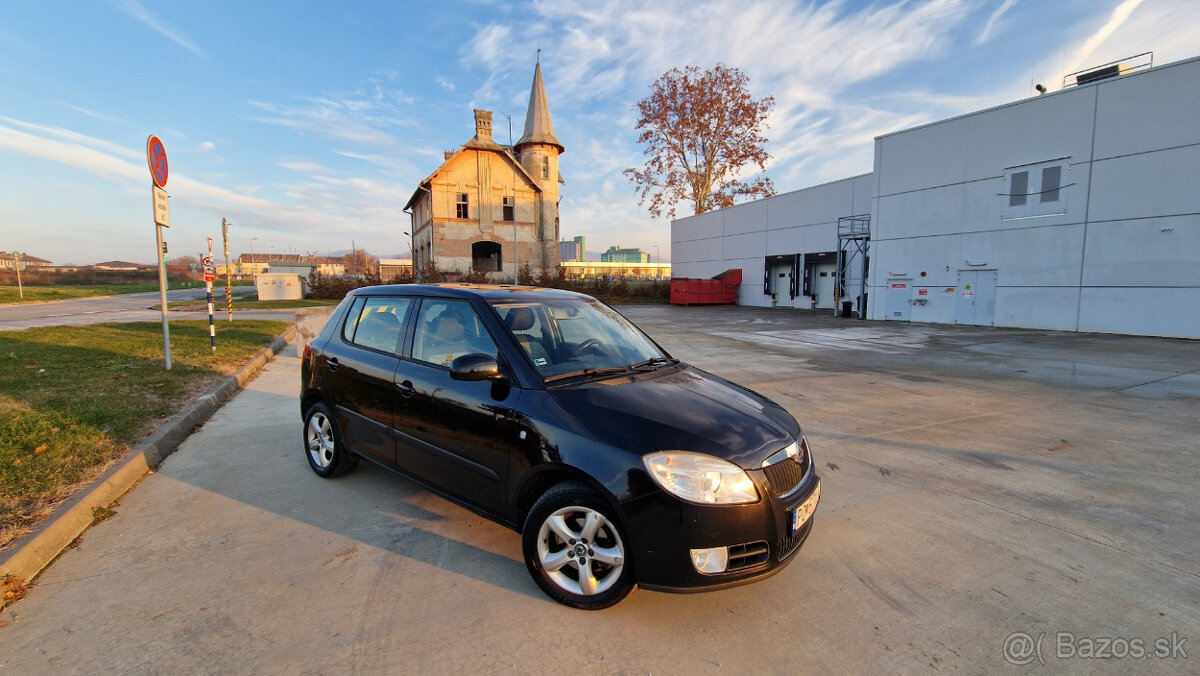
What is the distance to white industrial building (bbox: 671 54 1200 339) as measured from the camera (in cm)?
1518

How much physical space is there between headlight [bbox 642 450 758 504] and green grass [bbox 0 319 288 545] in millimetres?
3719

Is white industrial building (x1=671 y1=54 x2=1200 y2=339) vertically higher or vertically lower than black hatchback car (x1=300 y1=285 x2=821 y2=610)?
higher

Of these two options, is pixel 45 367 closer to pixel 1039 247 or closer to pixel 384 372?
pixel 384 372

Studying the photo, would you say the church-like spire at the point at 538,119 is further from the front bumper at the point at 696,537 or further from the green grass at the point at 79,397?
the front bumper at the point at 696,537

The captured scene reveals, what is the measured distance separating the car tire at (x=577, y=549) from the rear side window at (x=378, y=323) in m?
1.78

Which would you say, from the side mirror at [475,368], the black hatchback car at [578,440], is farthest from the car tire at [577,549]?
the side mirror at [475,368]

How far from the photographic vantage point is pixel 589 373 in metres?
3.14

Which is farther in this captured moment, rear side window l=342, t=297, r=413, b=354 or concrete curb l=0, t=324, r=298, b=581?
rear side window l=342, t=297, r=413, b=354

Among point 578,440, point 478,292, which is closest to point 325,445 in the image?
point 478,292

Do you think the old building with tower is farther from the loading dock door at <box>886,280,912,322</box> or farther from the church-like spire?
the loading dock door at <box>886,280,912,322</box>

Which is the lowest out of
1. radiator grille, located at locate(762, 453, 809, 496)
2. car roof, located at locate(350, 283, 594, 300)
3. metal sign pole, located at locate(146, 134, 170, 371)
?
radiator grille, located at locate(762, 453, 809, 496)

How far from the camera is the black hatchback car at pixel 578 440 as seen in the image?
7.86ft

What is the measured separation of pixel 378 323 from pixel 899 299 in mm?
24020

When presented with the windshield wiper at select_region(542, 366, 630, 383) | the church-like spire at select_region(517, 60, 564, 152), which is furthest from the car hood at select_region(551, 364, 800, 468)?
the church-like spire at select_region(517, 60, 564, 152)
